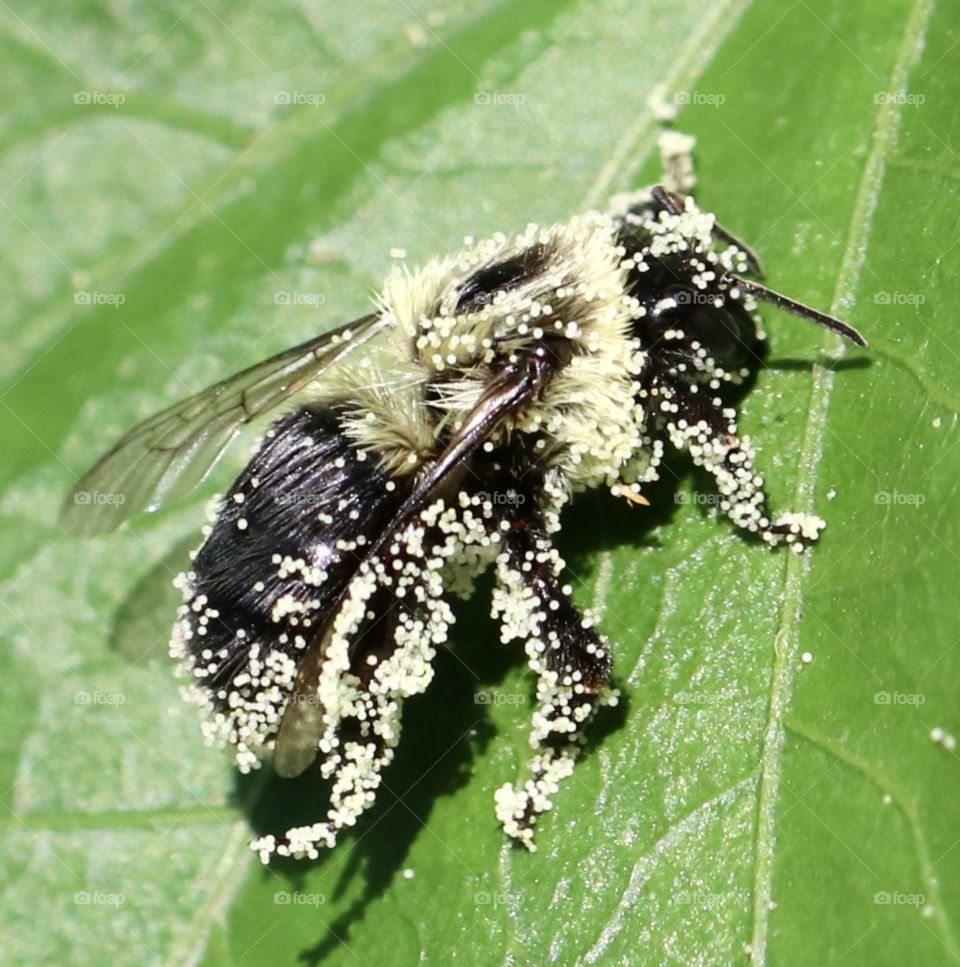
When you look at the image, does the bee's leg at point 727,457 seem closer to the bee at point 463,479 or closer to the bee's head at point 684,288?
the bee at point 463,479

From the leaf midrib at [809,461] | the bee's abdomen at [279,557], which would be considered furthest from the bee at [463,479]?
the leaf midrib at [809,461]

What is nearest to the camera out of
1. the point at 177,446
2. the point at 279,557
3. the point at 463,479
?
the point at 279,557

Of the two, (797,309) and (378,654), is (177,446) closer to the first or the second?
(378,654)

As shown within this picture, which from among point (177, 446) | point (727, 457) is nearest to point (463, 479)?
point (727, 457)

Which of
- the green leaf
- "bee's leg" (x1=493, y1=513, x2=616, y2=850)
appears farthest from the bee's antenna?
"bee's leg" (x1=493, y1=513, x2=616, y2=850)

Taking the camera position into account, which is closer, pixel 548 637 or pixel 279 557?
pixel 279 557
